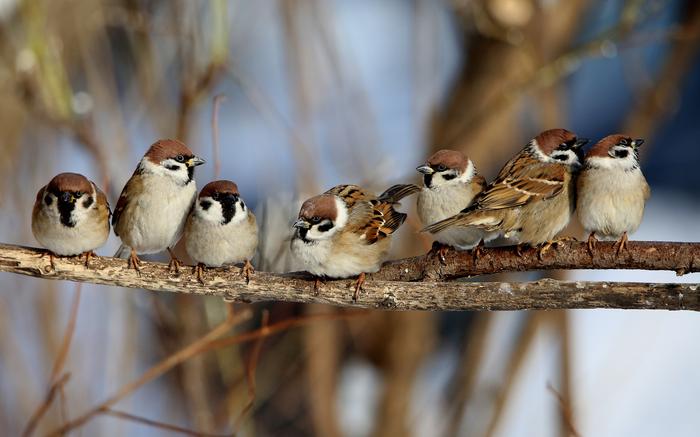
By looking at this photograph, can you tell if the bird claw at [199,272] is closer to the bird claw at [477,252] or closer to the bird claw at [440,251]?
the bird claw at [440,251]

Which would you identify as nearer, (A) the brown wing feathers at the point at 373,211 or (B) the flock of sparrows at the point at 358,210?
(B) the flock of sparrows at the point at 358,210

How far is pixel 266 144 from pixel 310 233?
1990 mm

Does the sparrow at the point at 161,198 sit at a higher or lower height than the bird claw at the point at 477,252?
higher

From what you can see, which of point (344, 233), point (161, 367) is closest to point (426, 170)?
point (344, 233)

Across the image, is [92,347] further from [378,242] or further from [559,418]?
[559,418]

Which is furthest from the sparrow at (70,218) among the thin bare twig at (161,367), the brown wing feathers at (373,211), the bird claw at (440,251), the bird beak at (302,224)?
the bird claw at (440,251)

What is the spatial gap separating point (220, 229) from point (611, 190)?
1.27 m

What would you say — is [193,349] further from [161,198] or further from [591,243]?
[591,243]

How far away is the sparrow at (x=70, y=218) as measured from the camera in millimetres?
2643

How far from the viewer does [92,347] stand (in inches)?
169

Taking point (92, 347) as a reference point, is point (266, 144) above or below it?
above

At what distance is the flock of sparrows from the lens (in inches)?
104

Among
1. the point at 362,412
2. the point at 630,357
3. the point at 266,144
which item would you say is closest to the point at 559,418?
the point at 630,357

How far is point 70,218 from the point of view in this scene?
8.70ft
